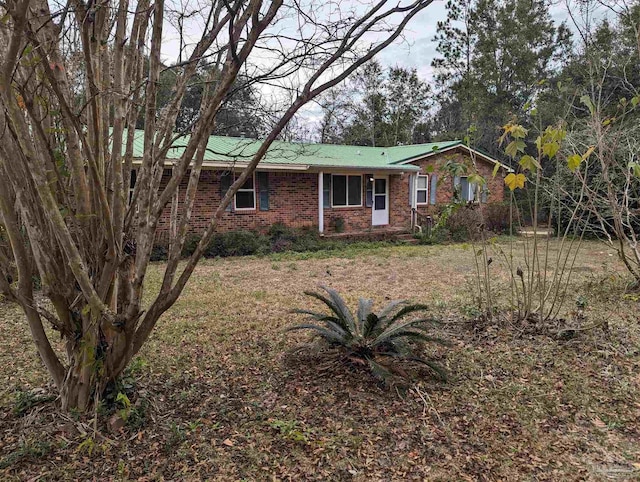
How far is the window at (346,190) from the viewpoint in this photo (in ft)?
47.7

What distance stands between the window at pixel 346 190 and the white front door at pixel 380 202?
0.73 metres

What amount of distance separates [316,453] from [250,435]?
0.45 meters

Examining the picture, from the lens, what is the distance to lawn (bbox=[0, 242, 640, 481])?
2.34 meters

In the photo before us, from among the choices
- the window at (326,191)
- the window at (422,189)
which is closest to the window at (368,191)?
the window at (326,191)

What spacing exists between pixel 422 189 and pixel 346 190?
3696 millimetres

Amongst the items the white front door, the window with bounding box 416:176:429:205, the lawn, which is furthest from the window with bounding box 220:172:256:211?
the lawn

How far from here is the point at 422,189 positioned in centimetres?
1666

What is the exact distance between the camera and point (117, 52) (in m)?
2.41

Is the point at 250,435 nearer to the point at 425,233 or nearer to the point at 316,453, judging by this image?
the point at 316,453

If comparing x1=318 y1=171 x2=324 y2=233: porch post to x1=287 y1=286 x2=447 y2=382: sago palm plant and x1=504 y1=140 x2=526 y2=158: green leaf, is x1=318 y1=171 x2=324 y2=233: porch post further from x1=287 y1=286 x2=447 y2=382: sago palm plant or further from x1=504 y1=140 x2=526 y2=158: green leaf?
x1=504 y1=140 x2=526 y2=158: green leaf

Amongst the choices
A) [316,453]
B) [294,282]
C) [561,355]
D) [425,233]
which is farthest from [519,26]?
[316,453]

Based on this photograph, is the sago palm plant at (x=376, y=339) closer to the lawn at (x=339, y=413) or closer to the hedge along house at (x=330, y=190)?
the lawn at (x=339, y=413)

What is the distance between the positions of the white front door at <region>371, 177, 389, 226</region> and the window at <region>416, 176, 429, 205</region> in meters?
1.60

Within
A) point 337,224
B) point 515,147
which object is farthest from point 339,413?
point 337,224
